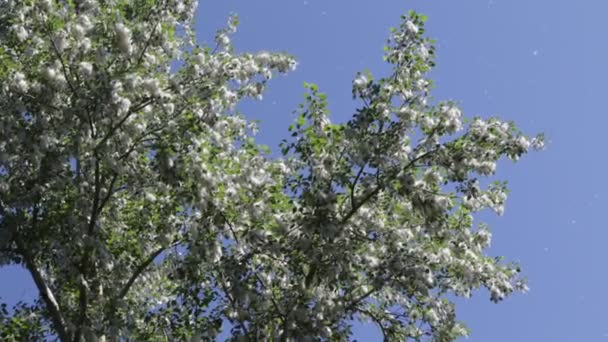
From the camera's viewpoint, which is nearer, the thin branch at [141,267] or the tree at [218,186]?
the tree at [218,186]

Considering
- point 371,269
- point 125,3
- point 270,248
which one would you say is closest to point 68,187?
point 125,3

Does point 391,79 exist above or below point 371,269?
above

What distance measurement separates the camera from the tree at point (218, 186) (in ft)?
39.9

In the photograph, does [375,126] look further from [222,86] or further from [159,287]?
[159,287]

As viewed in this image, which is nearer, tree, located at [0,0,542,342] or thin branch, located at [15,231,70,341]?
tree, located at [0,0,542,342]

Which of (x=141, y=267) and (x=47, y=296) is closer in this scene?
(x=47, y=296)

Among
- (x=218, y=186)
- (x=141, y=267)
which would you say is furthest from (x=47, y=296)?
(x=218, y=186)

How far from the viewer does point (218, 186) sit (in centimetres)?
1273

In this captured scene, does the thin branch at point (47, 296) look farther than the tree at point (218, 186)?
Yes

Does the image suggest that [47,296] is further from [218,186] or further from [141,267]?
[218,186]

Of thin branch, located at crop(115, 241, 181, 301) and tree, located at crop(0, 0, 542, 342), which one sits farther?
thin branch, located at crop(115, 241, 181, 301)

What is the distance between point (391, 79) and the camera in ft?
41.7

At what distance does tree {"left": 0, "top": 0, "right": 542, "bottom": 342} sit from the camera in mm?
12148

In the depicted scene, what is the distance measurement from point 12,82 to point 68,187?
8.52 feet
